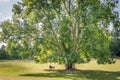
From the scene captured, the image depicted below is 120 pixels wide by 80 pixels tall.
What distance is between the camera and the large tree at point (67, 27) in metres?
50.5

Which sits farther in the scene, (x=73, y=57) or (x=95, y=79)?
(x=73, y=57)

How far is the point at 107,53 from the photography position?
5197 centimetres

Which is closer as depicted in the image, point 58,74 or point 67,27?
point 58,74

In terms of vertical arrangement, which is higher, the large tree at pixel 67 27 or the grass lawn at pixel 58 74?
the large tree at pixel 67 27

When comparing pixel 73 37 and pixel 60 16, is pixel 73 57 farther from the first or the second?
pixel 60 16

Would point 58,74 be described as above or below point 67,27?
below

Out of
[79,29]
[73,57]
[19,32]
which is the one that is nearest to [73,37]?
[79,29]

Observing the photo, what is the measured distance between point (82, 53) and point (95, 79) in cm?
1842

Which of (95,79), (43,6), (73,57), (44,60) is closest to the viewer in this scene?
(95,79)

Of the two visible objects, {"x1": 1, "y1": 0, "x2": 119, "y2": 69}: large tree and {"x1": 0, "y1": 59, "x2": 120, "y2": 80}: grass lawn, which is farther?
{"x1": 1, "y1": 0, "x2": 119, "y2": 69}: large tree

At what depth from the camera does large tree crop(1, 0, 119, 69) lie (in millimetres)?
50500

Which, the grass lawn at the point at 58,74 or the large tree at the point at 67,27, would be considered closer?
the grass lawn at the point at 58,74

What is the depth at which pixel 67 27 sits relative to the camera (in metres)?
50.7

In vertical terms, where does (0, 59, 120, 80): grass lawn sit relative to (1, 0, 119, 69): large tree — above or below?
below
